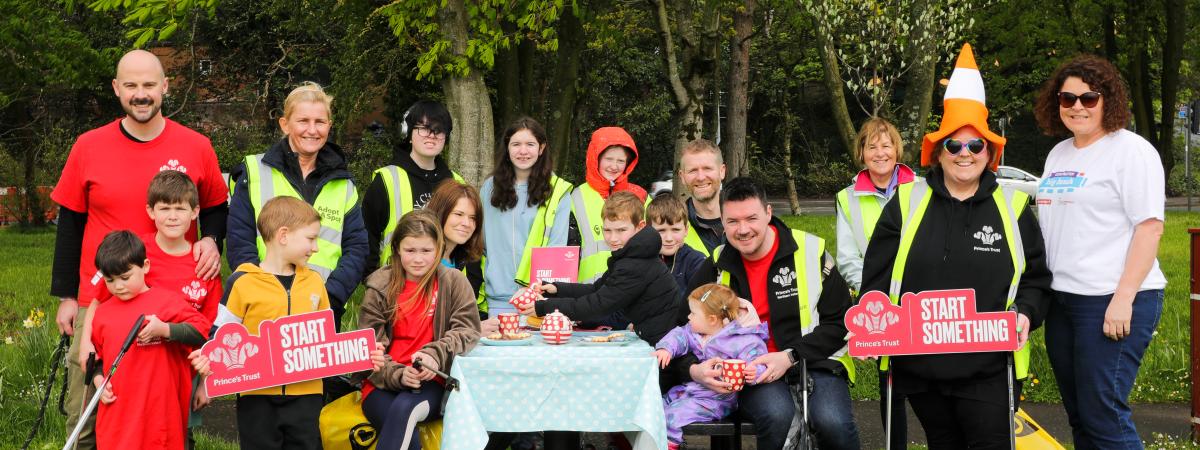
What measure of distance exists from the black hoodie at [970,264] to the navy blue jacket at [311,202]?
2.70m

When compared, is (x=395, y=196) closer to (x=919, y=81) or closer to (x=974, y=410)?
(x=974, y=410)

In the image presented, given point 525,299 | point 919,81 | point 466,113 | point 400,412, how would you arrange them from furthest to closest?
A: point 919,81, point 466,113, point 525,299, point 400,412

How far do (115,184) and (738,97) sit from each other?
591 inches

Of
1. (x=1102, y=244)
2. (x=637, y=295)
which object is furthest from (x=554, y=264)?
(x=1102, y=244)

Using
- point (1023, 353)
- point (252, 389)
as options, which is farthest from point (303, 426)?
point (1023, 353)

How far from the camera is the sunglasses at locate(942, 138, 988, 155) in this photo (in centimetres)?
493

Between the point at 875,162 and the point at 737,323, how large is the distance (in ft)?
5.29

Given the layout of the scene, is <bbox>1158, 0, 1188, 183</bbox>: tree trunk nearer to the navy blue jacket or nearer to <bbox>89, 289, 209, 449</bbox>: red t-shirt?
the navy blue jacket

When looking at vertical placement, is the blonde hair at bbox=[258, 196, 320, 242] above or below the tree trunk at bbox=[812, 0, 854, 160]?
below

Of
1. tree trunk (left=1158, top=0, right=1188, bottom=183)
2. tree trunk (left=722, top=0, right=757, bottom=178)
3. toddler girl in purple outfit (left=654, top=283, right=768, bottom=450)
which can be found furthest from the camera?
tree trunk (left=1158, top=0, right=1188, bottom=183)

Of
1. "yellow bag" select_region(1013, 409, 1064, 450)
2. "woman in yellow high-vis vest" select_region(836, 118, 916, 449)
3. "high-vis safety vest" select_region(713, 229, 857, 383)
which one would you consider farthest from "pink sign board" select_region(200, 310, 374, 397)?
"yellow bag" select_region(1013, 409, 1064, 450)

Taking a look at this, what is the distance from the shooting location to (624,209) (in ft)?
19.9

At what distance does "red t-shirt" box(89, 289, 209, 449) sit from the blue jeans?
3.90 m

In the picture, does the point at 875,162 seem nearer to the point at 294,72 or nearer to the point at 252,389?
the point at 252,389
